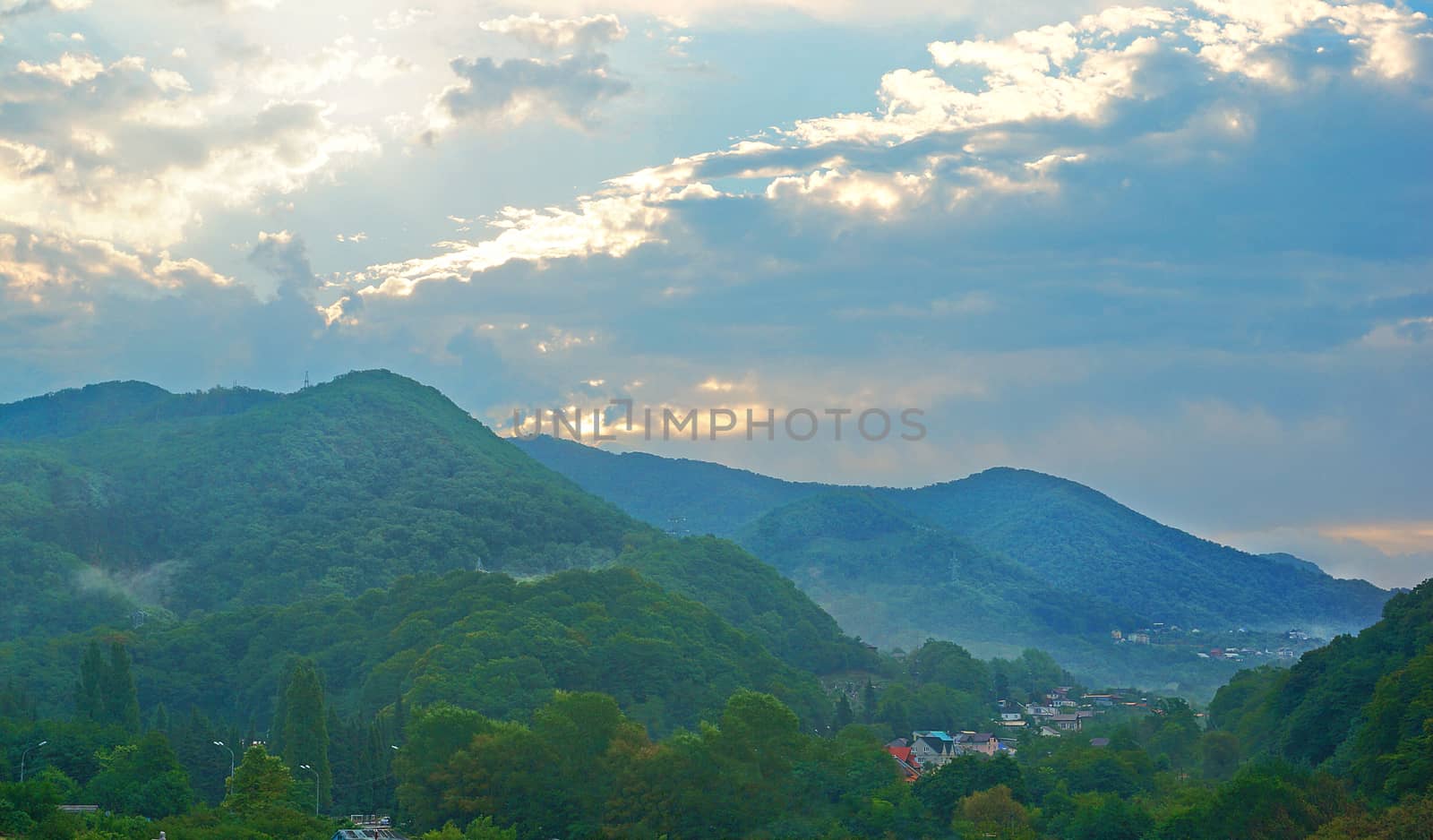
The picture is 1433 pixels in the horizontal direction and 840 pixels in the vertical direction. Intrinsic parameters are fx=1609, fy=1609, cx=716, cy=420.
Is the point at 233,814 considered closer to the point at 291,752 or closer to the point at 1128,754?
the point at 291,752

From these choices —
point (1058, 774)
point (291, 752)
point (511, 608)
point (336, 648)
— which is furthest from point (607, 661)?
point (1058, 774)

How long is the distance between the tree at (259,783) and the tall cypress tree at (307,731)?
1234 cm

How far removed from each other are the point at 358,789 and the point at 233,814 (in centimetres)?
1823

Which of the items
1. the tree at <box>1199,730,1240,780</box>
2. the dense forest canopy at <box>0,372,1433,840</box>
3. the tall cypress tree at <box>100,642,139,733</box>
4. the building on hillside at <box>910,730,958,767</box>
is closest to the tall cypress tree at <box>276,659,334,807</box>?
the dense forest canopy at <box>0,372,1433,840</box>

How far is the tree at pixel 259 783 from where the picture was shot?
80.2 metres

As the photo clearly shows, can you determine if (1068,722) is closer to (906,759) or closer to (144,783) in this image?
(906,759)

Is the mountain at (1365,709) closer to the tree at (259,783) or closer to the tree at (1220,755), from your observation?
the tree at (1220,755)

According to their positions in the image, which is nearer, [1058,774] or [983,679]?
[1058,774]

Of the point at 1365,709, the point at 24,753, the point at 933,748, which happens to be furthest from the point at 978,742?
the point at 24,753

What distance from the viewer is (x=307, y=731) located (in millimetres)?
98438

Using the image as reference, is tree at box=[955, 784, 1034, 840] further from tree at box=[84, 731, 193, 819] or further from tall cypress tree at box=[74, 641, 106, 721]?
tall cypress tree at box=[74, 641, 106, 721]

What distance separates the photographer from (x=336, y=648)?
146m

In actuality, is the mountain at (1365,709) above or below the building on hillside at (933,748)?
above

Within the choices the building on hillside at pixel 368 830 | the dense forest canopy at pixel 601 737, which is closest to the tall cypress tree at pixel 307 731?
the dense forest canopy at pixel 601 737
